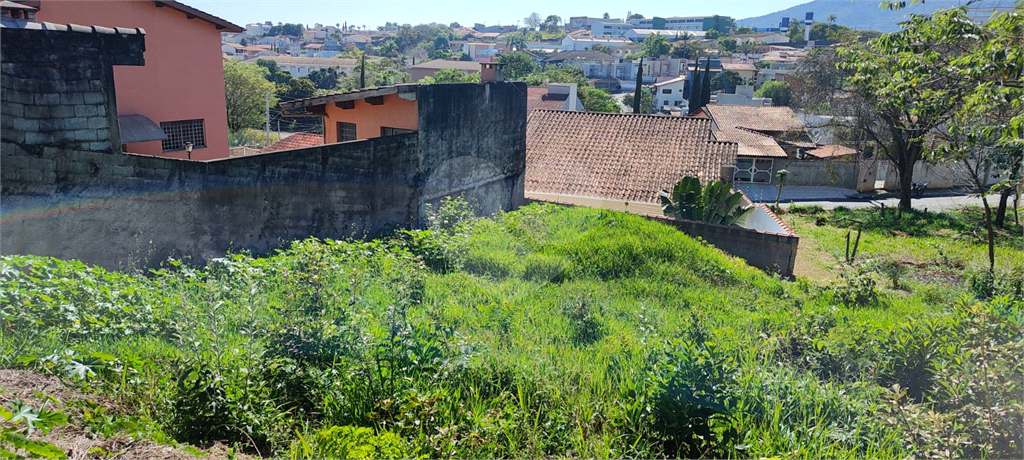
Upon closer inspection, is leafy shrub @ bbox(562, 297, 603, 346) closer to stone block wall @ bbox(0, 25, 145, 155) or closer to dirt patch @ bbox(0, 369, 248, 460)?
dirt patch @ bbox(0, 369, 248, 460)

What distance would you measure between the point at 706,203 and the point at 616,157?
14.2 ft

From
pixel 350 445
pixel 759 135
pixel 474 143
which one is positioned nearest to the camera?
pixel 350 445

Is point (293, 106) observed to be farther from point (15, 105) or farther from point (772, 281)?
point (772, 281)

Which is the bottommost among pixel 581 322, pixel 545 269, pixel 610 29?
pixel 545 269

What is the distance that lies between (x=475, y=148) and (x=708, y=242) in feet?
17.9

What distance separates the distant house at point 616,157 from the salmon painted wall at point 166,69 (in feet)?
27.1

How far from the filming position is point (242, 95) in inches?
1267

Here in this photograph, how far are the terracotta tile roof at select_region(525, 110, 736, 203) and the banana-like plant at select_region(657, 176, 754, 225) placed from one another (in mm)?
1885

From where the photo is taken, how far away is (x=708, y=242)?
46.0ft

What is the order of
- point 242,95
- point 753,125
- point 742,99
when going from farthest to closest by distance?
point 742,99, point 753,125, point 242,95

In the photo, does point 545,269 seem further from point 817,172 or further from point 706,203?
point 817,172

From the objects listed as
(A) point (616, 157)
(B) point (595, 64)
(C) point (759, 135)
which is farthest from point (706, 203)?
(B) point (595, 64)

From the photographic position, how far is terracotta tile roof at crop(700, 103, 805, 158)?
32.3 meters

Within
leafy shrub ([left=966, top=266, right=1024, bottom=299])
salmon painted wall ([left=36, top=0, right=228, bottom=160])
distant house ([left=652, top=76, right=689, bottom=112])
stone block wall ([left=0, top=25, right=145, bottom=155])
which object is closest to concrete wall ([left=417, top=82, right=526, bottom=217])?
stone block wall ([left=0, top=25, right=145, bottom=155])
